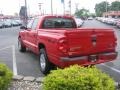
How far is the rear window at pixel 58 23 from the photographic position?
10933mm

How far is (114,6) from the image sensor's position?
13938 cm

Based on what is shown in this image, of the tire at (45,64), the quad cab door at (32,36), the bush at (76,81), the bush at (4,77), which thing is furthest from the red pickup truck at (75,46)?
the bush at (76,81)

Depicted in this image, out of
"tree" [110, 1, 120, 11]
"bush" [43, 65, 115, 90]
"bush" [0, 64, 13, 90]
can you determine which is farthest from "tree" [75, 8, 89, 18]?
"bush" [43, 65, 115, 90]

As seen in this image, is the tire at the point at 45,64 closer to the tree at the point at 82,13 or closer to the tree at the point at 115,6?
the tree at the point at 115,6

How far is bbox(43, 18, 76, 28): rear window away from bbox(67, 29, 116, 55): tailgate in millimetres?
2693

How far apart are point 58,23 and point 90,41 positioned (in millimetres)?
2979

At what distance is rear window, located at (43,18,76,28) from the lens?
10933 millimetres

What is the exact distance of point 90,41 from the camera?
329 inches

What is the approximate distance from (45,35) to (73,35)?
1.50m

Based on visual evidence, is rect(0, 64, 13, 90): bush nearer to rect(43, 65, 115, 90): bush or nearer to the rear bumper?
rect(43, 65, 115, 90): bush

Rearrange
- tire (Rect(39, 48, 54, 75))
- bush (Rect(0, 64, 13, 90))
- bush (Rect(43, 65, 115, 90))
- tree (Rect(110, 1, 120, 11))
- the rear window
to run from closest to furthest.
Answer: bush (Rect(43, 65, 115, 90)) → bush (Rect(0, 64, 13, 90)) → tire (Rect(39, 48, 54, 75)) → the rear window → tree (Rect(110, 1, 120, 11))

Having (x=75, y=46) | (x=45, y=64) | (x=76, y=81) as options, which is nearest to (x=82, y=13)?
(x=45, y=64)

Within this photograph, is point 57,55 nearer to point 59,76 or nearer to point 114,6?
point 59,76

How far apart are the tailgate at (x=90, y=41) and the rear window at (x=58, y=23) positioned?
2.69 m
